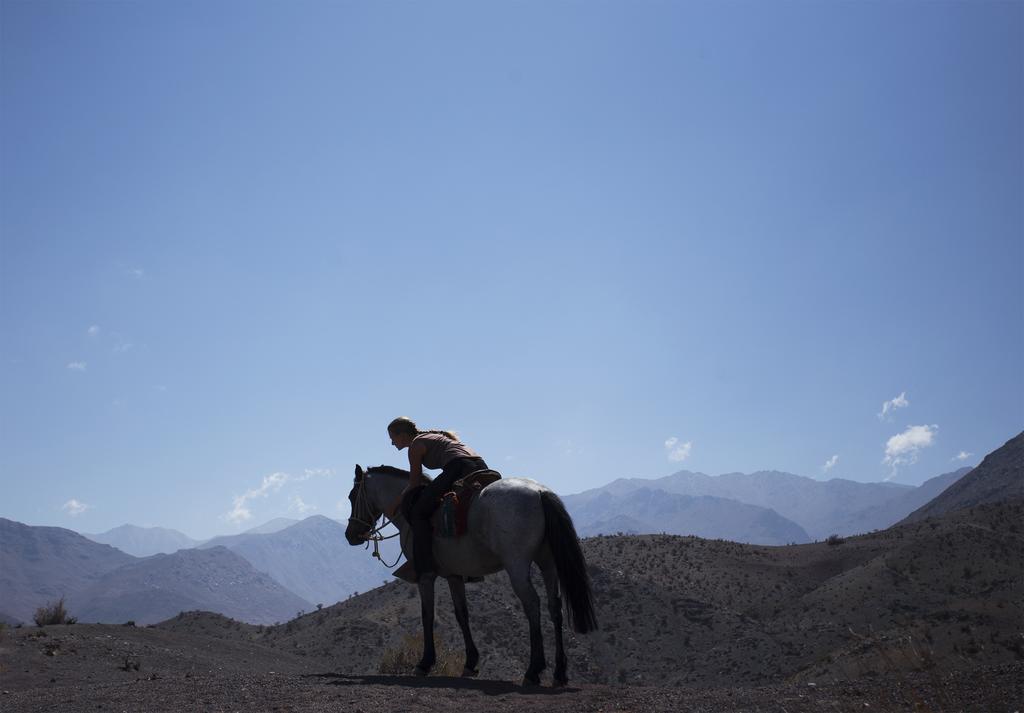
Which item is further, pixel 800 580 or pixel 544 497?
pixel 800 580

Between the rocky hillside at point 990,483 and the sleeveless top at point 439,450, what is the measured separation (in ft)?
264

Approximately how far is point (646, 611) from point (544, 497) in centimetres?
2190

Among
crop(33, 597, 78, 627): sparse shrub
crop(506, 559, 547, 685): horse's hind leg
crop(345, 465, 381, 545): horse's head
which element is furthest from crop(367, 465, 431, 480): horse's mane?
crop(33, 597, 78, 627): sparse shrub

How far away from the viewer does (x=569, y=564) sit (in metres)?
10.5

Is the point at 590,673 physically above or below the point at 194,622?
below

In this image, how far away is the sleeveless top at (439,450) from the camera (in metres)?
11.8

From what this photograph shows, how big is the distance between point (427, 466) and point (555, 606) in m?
2.91

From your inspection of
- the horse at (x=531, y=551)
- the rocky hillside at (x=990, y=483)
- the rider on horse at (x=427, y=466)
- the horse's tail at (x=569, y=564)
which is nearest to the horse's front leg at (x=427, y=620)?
the rider on horse at (x=427, y=466)

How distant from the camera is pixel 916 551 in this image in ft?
→ 115

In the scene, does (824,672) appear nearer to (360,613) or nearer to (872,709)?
(872,709)

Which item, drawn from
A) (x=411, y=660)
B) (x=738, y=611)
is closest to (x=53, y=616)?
(x=411, y=660)

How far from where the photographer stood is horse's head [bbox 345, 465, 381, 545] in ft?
41.8

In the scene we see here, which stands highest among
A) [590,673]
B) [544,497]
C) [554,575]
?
[544,497]

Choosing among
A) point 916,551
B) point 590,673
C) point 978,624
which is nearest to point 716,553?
point 916,551
